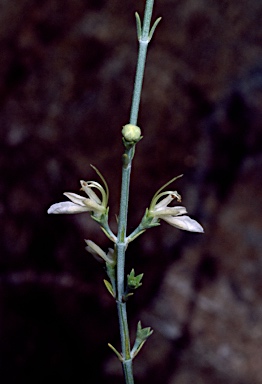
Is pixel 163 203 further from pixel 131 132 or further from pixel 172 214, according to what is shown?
pixel 131 132

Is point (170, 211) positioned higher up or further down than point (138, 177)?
higher up

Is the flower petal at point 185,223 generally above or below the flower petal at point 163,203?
below

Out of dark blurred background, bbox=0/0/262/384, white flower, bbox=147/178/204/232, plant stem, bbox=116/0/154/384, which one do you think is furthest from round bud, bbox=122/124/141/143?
dark blurred background, bbox=0/0/262/384

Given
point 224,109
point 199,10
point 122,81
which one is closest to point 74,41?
point 122,81

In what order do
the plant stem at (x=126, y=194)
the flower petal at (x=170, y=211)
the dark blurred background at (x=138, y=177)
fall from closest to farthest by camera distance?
1. the plant stem at (x=126, y=194)
2. the flower petal at (x=170, y=211)
3. the dark blurred background at (x=138, y=177)

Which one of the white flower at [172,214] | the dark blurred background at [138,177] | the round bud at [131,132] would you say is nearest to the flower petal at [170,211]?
the white flower at [172,214]

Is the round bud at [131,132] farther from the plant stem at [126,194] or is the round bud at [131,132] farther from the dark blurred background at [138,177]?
the dark blurred background at [138,177]

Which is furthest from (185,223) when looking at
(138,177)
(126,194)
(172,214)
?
(138,177)

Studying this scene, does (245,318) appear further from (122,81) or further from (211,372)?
(122,81)
